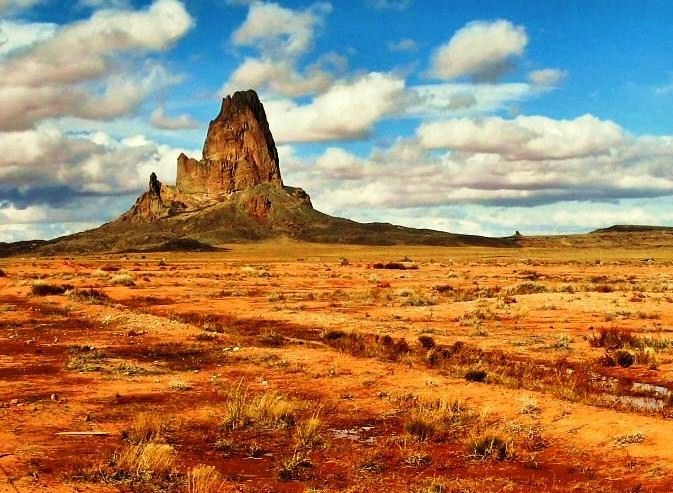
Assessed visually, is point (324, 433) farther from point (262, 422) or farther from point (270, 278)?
point (270, 278)

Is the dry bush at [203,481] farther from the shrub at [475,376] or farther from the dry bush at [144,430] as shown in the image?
the shrub at [475,376]

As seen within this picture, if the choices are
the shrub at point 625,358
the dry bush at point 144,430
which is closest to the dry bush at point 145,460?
the dry bush at point 144,430

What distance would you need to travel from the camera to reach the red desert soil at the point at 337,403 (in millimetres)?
9305

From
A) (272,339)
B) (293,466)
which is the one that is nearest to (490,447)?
(293,466)

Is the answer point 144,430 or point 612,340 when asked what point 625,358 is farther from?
point 144,430

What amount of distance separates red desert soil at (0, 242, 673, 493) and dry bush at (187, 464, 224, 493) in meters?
0.04

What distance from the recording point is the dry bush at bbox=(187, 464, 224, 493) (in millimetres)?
8297

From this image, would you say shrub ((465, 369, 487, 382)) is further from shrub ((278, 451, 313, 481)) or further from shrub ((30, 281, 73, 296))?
shrub ((30, 281, 73, 296))

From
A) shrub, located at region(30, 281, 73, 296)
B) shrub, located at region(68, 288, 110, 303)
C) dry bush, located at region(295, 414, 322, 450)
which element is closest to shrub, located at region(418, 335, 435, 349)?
dry bush, located at region(295, 414, 322, 450)

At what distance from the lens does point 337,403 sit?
13.7 metres

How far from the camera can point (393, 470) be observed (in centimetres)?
966

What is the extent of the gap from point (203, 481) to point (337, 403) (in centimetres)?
553

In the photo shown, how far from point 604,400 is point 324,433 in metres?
6.20

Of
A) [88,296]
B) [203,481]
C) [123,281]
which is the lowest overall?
[203,481]
